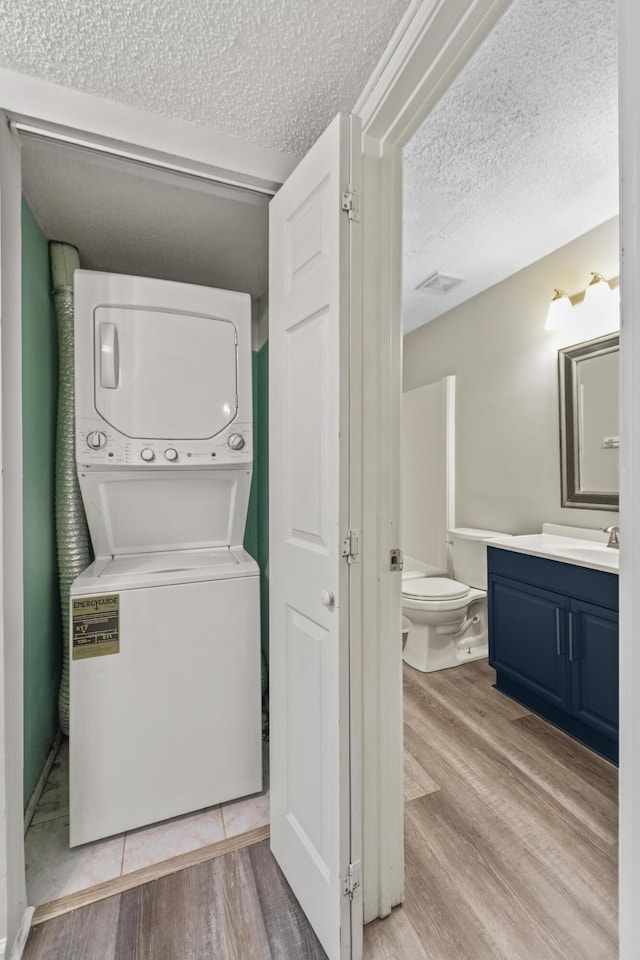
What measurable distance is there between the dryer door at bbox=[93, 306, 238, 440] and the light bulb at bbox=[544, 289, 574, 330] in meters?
1.76

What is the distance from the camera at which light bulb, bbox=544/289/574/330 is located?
246 centimetres

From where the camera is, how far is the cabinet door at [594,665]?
1.90 m

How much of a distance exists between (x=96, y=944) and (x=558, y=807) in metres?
1.54

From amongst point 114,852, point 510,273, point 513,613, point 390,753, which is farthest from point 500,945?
point 510,273

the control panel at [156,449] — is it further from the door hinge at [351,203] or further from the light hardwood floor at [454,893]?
the light hardwood floor at [454,893]

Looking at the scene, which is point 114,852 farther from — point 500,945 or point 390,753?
point 500,945

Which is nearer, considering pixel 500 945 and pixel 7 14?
pixel 7 14

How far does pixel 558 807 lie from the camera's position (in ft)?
5.49

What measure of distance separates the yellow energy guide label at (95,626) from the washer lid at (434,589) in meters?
1.74

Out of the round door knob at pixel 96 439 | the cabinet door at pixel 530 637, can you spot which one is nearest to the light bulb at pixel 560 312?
the cabinet door at pixel 530 637

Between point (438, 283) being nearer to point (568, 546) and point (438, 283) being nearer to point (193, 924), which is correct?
Result: point (568, 546)

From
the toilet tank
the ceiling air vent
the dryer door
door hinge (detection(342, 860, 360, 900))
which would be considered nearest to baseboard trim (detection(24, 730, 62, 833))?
door hinge (detection(342, 860, 360, 900))

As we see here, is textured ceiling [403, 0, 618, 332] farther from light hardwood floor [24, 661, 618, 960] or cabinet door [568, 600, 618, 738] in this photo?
light hardwood floor [24, 661, 618, 960]

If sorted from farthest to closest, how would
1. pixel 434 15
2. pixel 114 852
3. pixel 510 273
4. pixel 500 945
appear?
1. pixel 510 273
2. pixel 114 852
3. pixel 500 945
4. pixel 434 15
